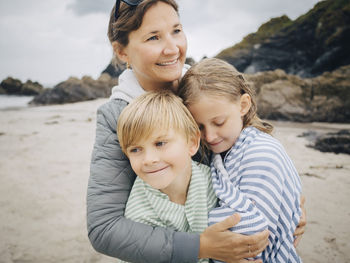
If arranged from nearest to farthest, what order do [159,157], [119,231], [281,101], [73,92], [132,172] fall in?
[119,231] → [159,157] → [132,172] → [281,101] → [73,92]

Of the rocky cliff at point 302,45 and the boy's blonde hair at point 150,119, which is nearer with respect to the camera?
the boy's blonde hair at point 150,119

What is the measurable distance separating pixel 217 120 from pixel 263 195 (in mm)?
566

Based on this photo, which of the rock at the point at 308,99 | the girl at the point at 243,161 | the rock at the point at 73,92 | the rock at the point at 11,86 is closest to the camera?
the girl at the point at 243,161

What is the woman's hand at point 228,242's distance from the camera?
4.19ft

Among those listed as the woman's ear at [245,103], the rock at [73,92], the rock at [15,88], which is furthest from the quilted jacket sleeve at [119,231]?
the rock at [15,88]

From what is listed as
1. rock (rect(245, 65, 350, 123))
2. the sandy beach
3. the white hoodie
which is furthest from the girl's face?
rock (rect(245, 65, 350, 123))

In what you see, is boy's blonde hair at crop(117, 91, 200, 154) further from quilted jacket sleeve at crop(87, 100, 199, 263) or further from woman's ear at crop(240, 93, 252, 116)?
woman's ear at crop(240, 93, 252, 116)

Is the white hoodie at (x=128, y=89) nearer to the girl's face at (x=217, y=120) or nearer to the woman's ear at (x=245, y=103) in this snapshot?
the girl's face at (x=217, y=120)

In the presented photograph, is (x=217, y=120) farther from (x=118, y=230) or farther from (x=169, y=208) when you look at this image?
(x=118, y=230)

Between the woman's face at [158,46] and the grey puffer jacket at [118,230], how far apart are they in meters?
0.64

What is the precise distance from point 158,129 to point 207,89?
468 mm

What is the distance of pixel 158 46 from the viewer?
1.67 meters

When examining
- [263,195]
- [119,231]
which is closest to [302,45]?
[263,195]

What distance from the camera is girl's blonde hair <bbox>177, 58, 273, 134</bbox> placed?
166 cm
